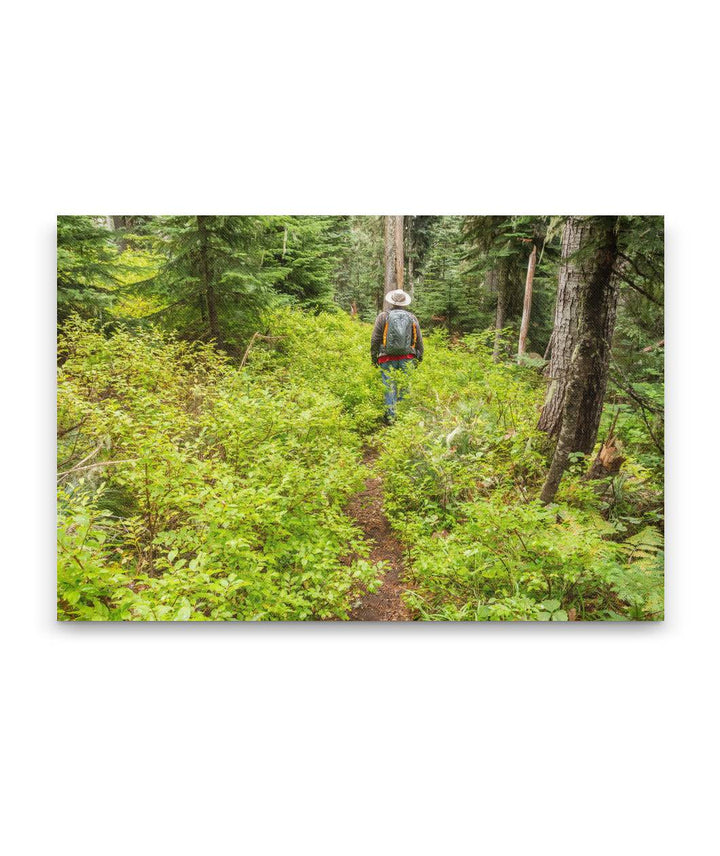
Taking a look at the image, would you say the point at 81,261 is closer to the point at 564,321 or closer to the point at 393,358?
the point at 393,358

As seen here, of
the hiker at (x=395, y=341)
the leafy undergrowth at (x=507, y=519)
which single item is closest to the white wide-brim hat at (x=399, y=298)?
the hiker at (x=395, y=341)

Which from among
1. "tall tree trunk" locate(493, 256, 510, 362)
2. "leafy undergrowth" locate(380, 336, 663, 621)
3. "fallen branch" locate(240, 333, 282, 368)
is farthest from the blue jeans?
"fallen branch" locate(240, 333, 282, 368)

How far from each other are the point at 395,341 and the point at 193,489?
196 cm

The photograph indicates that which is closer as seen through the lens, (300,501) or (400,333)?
(300,501)

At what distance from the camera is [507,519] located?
3.31 metres

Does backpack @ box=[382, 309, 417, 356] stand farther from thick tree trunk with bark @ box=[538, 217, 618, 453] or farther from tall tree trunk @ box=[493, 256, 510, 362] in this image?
thick tree trunk with bark @ box=[538, 217, 618, 453]

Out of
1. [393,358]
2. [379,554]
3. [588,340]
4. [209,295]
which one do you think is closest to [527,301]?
[588,340]

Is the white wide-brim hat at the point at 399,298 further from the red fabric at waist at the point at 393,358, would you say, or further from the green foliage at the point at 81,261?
the green foliage at the point at 81,261

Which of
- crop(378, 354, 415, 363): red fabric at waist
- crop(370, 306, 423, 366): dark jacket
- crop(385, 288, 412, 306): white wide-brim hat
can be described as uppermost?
crop(385, 288, 412, 306): white wide-brim hat

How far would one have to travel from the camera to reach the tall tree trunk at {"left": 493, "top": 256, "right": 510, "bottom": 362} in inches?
141

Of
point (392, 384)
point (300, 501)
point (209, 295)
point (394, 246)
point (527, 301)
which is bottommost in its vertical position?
point (300, 501)

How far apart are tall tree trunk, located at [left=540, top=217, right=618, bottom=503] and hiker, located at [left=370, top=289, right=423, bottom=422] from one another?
116cm
